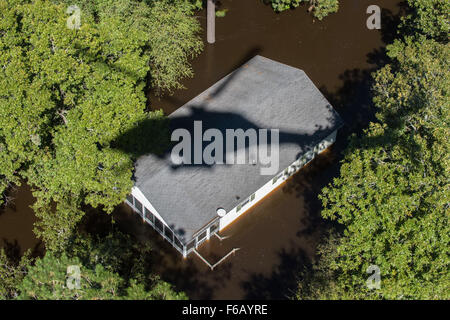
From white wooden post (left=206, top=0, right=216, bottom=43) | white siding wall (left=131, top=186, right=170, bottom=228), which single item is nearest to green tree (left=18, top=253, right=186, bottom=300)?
white siding wall (left=131, top=186, right=170, bottom=228)

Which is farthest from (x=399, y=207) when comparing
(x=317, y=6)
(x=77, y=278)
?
(x=317, y=6)

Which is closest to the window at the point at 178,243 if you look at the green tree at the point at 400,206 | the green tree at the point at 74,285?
the green tree at the point at 74,285

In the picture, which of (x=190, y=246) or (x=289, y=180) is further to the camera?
(x=289, y=180)

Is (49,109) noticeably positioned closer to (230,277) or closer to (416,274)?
(230,277)

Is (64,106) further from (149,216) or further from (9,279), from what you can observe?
(9,279)

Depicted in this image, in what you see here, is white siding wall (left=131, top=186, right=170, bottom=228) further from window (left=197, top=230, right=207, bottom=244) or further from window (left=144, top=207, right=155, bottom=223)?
window (left=197, top=230, right=207, bottom=244)

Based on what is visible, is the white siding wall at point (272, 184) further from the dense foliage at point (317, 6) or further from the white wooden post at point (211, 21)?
the white wooden post at point (211, 21)
